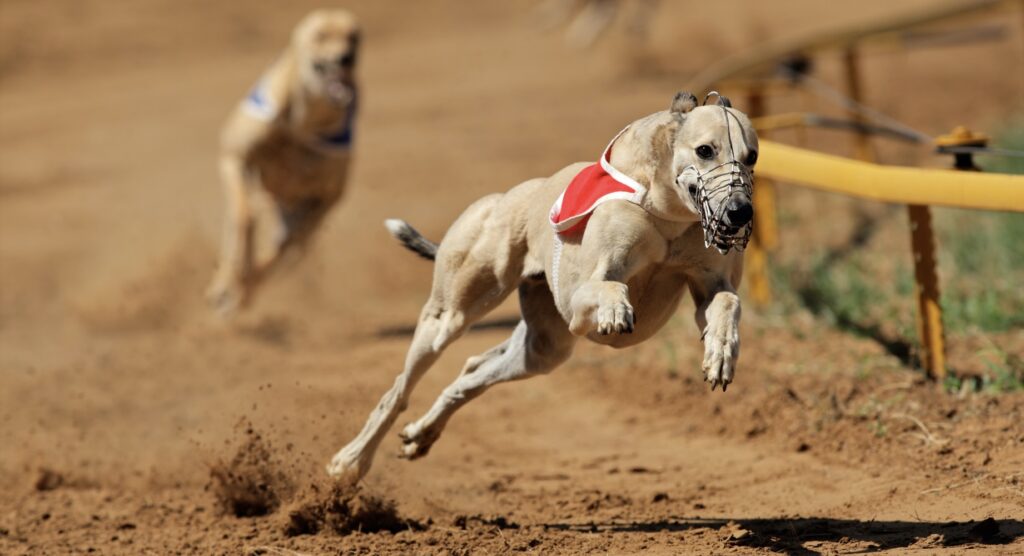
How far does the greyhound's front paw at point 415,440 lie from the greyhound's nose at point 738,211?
5.56 feet

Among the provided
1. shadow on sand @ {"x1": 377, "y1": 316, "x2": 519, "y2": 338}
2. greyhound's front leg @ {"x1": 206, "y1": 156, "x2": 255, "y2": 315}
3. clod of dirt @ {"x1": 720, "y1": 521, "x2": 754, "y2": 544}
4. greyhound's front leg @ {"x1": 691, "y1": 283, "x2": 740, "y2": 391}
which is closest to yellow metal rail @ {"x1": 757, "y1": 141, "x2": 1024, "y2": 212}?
greyhound's front leg @ {"x1": 691, "y1": 283, "x2": 740, "y2": 391}

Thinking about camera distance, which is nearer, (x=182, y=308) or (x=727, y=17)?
(x=182, y=308)

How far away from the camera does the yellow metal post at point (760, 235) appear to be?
295 inches

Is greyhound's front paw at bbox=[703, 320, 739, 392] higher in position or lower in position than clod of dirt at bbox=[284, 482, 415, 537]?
higher

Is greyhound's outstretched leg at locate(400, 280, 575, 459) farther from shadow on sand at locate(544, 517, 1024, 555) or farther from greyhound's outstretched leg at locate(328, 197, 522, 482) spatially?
shadow on sand at locate(544, 517, 1024, 555)

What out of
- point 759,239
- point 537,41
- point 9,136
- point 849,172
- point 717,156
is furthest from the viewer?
point 537,41

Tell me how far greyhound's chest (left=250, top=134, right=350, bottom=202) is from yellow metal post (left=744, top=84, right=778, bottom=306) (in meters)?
2.87

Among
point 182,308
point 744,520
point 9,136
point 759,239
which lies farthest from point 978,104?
point 9,136

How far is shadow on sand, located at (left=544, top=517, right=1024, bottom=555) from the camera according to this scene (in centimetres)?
404

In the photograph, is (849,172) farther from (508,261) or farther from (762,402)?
(508,261)

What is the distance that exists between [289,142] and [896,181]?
5004mm

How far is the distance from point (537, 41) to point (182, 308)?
997 cm

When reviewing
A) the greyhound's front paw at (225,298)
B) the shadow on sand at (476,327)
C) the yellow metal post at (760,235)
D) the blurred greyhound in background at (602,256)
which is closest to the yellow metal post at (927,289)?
the blurred greyhound in background at (602,256)

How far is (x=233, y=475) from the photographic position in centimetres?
515
